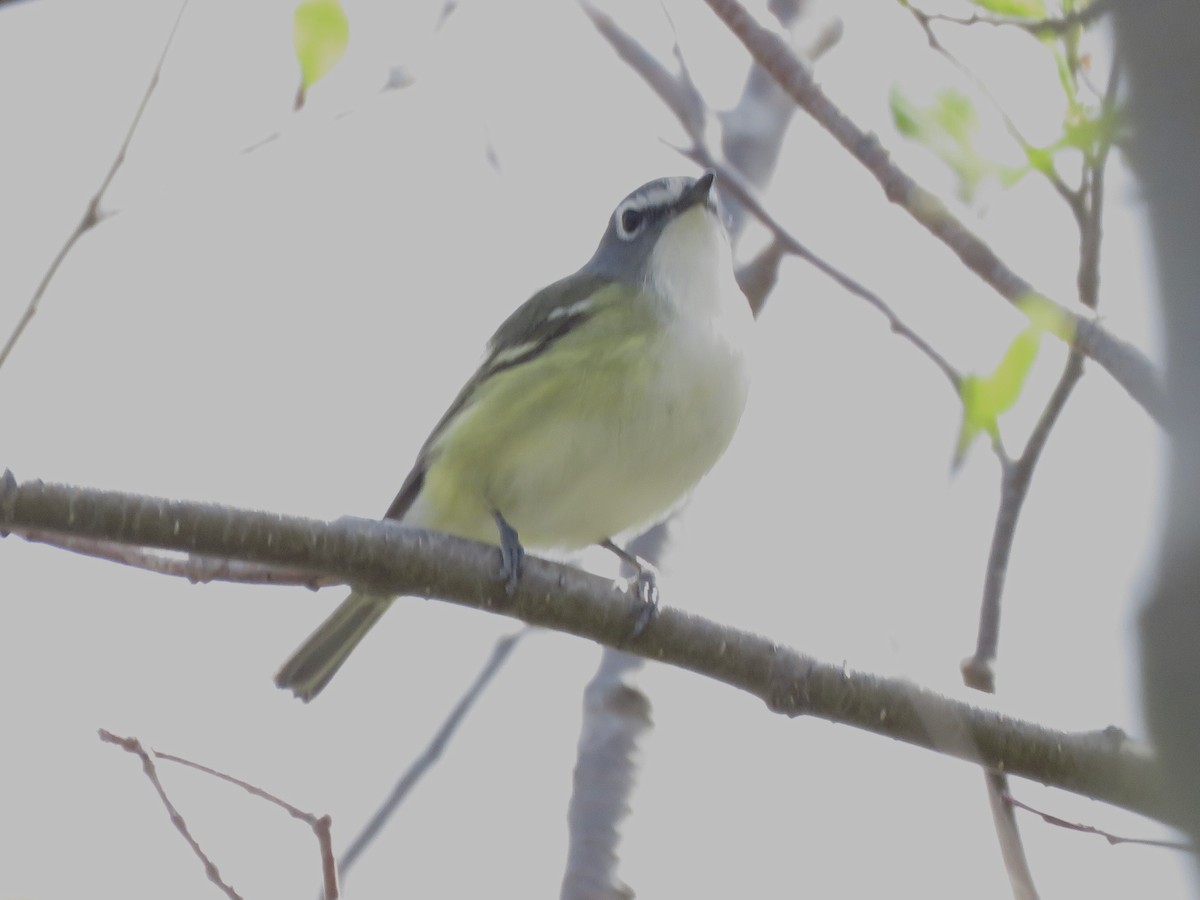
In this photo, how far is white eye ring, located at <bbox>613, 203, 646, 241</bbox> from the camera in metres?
5.32

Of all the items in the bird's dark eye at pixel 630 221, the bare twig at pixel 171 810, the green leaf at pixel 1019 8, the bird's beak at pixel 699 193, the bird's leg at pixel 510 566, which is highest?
the bird's dark eye at pixel 630 221

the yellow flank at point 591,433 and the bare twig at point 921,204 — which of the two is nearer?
the bare twig at point 921,204

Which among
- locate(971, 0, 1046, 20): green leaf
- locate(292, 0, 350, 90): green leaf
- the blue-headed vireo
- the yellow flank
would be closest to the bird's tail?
the blue-headed vireo

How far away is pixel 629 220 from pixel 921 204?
2.38 m

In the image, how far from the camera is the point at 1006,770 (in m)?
2.78

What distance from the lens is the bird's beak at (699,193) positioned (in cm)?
496

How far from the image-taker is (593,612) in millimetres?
3053

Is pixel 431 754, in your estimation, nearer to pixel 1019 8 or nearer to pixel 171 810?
pixel 171 810

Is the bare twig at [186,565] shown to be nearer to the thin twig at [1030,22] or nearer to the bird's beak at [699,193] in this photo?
the thin twig at [1030,22]

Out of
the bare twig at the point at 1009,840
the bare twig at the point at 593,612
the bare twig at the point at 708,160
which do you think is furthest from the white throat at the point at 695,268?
the bare twig at the point at 1009,840

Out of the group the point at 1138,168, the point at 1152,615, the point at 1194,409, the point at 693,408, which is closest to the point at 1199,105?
the point at 1138,168

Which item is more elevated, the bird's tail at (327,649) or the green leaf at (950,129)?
the green leaf at (950,129)

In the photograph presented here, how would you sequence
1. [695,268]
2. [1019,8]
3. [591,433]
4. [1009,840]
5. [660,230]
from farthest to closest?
[660,230] < [695,268] < [591,433] < [1019,8] < [1009,840]

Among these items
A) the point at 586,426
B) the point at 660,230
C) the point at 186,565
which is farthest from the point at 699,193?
the point at 186,565
